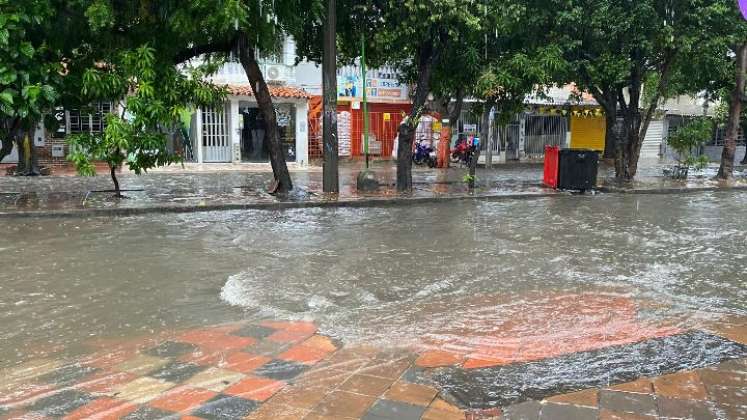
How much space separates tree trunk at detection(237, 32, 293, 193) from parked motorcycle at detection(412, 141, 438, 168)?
33.6ft

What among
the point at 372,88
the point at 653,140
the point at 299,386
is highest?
the point at 372,88

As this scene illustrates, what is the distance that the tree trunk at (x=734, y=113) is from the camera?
19.1 m

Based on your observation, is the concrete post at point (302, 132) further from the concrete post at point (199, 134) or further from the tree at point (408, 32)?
the tree at point (408, 32)

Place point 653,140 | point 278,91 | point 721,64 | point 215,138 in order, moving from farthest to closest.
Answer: point 653,140 → point 215,138 → point 278,91 → point 721,64

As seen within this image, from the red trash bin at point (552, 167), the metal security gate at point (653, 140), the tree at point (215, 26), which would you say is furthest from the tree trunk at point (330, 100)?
the metal security gate at point (653, 140)

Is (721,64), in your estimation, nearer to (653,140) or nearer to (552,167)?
(552,167)

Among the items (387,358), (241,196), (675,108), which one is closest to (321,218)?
(241,196)

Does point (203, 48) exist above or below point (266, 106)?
above

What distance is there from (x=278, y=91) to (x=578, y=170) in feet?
37.1

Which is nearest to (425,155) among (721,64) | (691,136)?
(691,136)

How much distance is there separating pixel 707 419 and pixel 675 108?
34.5 metres

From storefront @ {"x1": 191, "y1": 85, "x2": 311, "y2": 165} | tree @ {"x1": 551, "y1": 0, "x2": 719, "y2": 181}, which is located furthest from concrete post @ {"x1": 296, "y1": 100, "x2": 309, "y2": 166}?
tree @ {"x1": 551, "y1": 0, "x2": 719, "y2": 181}

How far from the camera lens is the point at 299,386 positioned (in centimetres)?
395

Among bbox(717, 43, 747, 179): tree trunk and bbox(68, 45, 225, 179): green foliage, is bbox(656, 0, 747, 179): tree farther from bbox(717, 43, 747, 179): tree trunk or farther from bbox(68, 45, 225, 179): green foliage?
bbox(68, 45, 225, 179): green foliage
